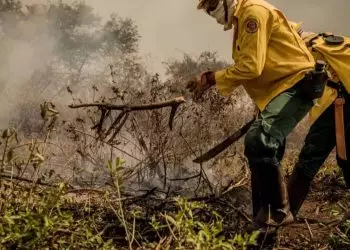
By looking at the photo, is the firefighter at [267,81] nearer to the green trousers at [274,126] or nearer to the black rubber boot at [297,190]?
the green trousers at [274,126]

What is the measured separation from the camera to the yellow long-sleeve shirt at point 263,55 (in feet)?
9.49

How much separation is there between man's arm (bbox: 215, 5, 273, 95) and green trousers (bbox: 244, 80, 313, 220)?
0.81 feet

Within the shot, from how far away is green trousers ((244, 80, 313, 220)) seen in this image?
2.84m

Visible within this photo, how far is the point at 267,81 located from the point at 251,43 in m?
0.29

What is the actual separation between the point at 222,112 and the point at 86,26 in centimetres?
1856

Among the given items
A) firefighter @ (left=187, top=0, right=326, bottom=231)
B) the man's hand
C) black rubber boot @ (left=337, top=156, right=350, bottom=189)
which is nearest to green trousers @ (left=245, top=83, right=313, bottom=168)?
firefighter @ (left=187, top=0, right=326, bottom=231)

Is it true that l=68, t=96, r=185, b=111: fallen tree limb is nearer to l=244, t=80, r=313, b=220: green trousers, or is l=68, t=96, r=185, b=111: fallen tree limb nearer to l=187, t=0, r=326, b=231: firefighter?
l=187, t=0, r=326, b=231: firefighter

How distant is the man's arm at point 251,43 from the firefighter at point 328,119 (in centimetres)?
47

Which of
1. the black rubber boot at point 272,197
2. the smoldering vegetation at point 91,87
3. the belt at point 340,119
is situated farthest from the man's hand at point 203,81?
the smoldering vegetation at point 91,87

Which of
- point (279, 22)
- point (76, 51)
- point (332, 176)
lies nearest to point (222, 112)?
point (332, 176)

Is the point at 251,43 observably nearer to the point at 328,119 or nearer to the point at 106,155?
the point at 328,119

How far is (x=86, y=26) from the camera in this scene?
2395 cm

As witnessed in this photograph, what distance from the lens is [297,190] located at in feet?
11.3

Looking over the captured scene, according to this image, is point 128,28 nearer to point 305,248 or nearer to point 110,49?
point 110,49
